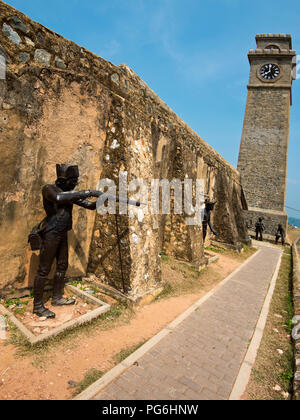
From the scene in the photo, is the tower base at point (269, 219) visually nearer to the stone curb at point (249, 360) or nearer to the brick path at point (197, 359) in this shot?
the stone curb at point (249, 360)

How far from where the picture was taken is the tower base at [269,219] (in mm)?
23188

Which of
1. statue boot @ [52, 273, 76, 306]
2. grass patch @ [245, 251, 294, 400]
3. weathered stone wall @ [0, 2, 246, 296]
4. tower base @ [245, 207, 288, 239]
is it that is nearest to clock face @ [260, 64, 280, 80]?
tower base @ [245, 207, 288, 239]

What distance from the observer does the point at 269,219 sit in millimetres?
23641

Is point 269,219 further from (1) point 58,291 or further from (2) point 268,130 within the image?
(1) point 58,291

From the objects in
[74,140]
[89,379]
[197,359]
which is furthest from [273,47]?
[89,379]

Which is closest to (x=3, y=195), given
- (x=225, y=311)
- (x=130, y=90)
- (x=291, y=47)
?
(x=130, y=90)

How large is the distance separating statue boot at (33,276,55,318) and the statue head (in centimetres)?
135

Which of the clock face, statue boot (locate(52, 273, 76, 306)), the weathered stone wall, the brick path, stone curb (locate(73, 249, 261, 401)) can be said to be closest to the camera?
stone curb (locate(73, 249, 261, 401))

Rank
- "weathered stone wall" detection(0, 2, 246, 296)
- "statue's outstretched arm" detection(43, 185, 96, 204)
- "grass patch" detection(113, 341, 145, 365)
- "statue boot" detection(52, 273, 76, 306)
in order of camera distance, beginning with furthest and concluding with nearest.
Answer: "statue boot" detection(52, 273, 76, 306) < "weathered stone wall" detection(0, 2, 246, 296) < "statue's outstretched arm" detection(43, 185, 96, 204) < "grass patch" detection(113, 341, 145, 365)

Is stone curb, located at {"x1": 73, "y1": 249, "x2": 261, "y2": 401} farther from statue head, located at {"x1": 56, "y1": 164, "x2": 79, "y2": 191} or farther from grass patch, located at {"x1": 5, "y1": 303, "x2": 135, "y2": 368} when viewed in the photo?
statue head, located at {"x1": 56, "y1": 164, "x2": 79, "y2": 191}

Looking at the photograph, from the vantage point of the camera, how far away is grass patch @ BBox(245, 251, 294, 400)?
114 inches

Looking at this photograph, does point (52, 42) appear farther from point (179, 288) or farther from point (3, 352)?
point (179, 288)

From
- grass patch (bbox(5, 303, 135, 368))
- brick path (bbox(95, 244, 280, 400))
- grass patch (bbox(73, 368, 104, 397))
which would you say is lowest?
brick path (bbox(95, 244, 280, 400))

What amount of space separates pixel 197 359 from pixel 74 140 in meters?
3.97
